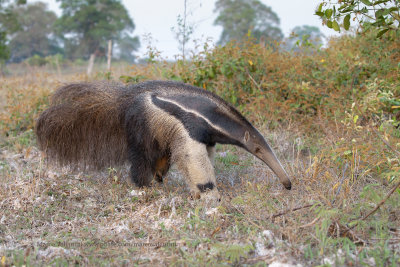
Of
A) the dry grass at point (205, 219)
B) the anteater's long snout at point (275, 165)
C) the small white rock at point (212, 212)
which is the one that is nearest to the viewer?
the dry grass at point (205, 219)

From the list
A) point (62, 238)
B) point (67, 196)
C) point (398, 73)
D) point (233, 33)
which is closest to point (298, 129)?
point (398, 73)

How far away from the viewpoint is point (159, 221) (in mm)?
3586

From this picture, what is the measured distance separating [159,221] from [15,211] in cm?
148

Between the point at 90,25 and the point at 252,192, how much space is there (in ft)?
120

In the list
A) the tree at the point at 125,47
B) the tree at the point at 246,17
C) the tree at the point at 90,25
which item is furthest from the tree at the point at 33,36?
the tree at the point at 246,17

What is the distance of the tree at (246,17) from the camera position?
38500 millimetres

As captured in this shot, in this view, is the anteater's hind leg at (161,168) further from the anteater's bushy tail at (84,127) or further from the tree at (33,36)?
the tree at (33,36)

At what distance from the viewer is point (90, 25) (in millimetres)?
36938

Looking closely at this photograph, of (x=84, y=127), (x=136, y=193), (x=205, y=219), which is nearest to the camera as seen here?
(x=205, y=219)

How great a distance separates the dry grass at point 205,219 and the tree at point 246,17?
33.7 meters

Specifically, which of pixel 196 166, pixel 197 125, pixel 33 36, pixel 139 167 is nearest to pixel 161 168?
pixel 139 167

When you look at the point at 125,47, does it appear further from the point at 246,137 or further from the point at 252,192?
the point at 252,192

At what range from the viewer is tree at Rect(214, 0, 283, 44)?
126 ft

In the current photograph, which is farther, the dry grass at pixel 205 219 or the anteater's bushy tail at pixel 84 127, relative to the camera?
the anteater's bushy tail at pixel 84 127
